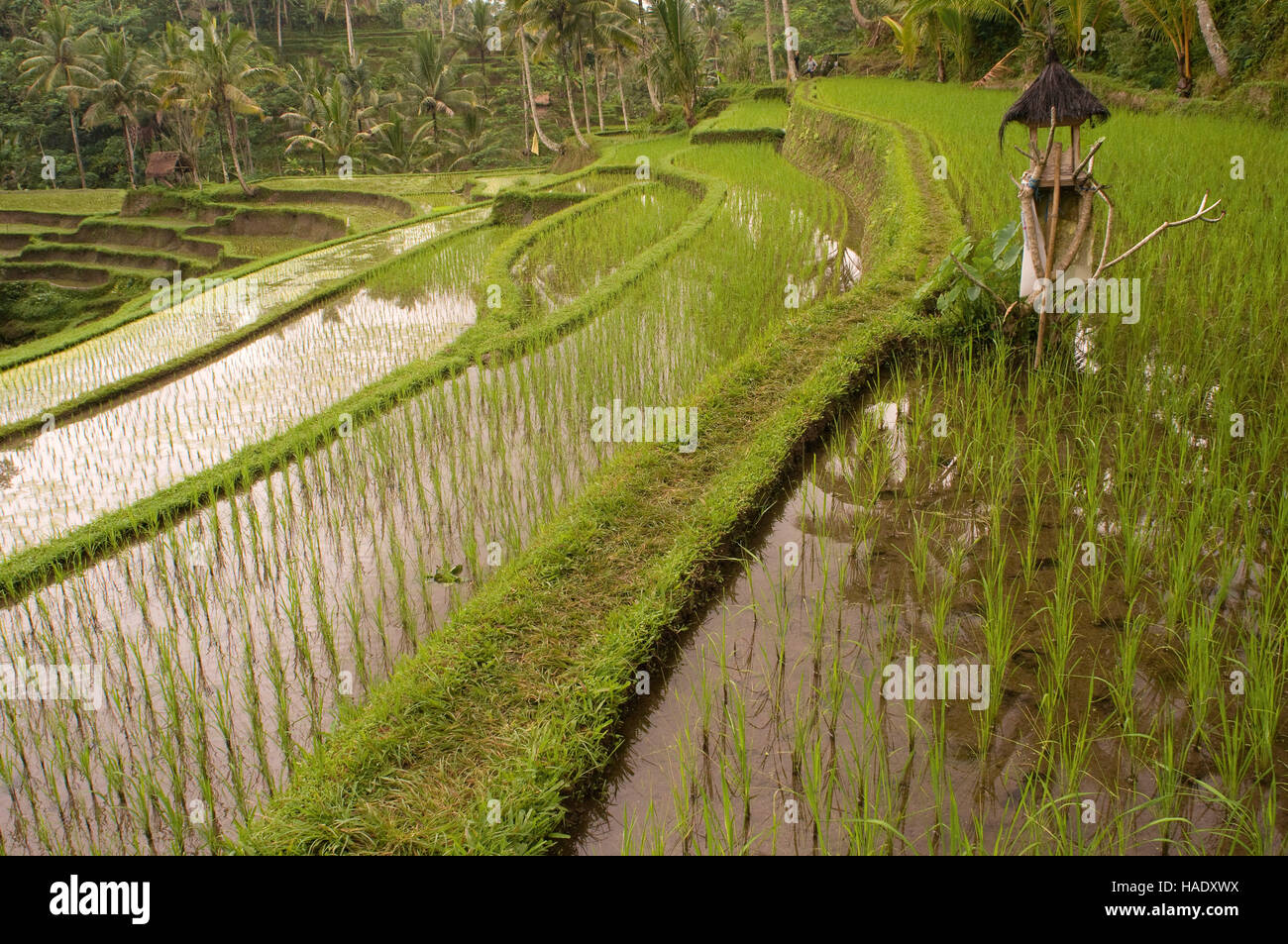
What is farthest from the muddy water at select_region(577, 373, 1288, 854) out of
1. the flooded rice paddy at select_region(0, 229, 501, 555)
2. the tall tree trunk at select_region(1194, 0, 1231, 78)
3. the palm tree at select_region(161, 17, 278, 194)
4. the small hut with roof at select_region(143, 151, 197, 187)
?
the small hut with roof at select_region(143, 151, 197, 187)

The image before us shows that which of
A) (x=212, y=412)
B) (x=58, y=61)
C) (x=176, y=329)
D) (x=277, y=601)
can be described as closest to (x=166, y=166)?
(x=58, y=61)

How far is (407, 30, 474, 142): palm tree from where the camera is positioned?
927 inches

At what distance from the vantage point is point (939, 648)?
2123 millimetres

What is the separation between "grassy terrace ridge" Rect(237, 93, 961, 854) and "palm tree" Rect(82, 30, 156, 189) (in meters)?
22.9

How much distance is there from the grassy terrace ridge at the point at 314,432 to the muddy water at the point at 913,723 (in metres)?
2.31

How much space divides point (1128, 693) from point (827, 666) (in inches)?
27.4

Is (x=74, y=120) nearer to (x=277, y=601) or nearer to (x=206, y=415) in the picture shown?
(x=206, y=415)

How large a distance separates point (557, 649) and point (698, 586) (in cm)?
52

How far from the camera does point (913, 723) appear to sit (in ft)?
6.68

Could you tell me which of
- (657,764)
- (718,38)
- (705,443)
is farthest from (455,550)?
(718,38)

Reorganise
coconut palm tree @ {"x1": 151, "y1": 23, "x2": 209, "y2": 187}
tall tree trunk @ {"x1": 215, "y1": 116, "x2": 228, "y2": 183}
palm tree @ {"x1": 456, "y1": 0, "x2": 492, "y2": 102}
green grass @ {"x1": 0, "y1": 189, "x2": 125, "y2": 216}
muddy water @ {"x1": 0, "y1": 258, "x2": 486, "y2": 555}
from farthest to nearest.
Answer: palm tree @ {"x1": 456, "y1": 0, "x2": 492, "y2": 102} < tall tree trunk @ {"x1": 215, "y1": 116, "x2": 228, "y2": 183} < green grass @ {"x1": 0, "y1": 189, "x2": 125, "y2": 216} < coconut palm tree @ {"x1": 151, "y1": 23, "x2": 209, "y2": 187} < muddy water @ {"x1": 0, "y1": 258, "x2": 486, "y2": 555}

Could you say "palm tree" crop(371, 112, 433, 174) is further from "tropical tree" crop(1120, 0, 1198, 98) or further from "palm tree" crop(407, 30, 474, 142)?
"tropical tree" crop(1120, 0, 1198, 98)

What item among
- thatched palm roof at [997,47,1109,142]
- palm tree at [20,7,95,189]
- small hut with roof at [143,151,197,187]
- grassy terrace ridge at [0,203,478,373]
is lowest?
grassy terrace ridge at [0,203,478,373]
